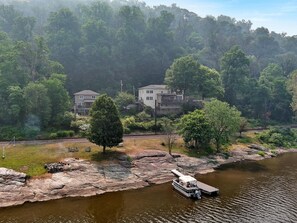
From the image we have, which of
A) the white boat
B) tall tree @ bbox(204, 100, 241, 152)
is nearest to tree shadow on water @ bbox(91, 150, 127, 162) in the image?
the white boat

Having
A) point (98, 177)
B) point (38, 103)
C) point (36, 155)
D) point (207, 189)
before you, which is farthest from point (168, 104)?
point (207, 189)

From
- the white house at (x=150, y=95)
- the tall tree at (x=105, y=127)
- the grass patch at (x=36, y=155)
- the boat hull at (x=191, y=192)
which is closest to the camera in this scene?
the boat hull at (x=191, y=192)

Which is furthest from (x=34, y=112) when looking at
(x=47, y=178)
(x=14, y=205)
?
(x=14, y=205)

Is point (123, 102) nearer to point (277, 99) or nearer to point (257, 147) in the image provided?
point (257, 147)

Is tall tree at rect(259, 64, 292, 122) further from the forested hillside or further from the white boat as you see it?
the white boat

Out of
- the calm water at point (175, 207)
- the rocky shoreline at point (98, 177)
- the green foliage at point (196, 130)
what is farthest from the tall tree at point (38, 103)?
the calm water at point (175, 207)

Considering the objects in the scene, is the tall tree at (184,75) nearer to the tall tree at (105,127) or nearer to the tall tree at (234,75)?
the tall tree at (234,75)
